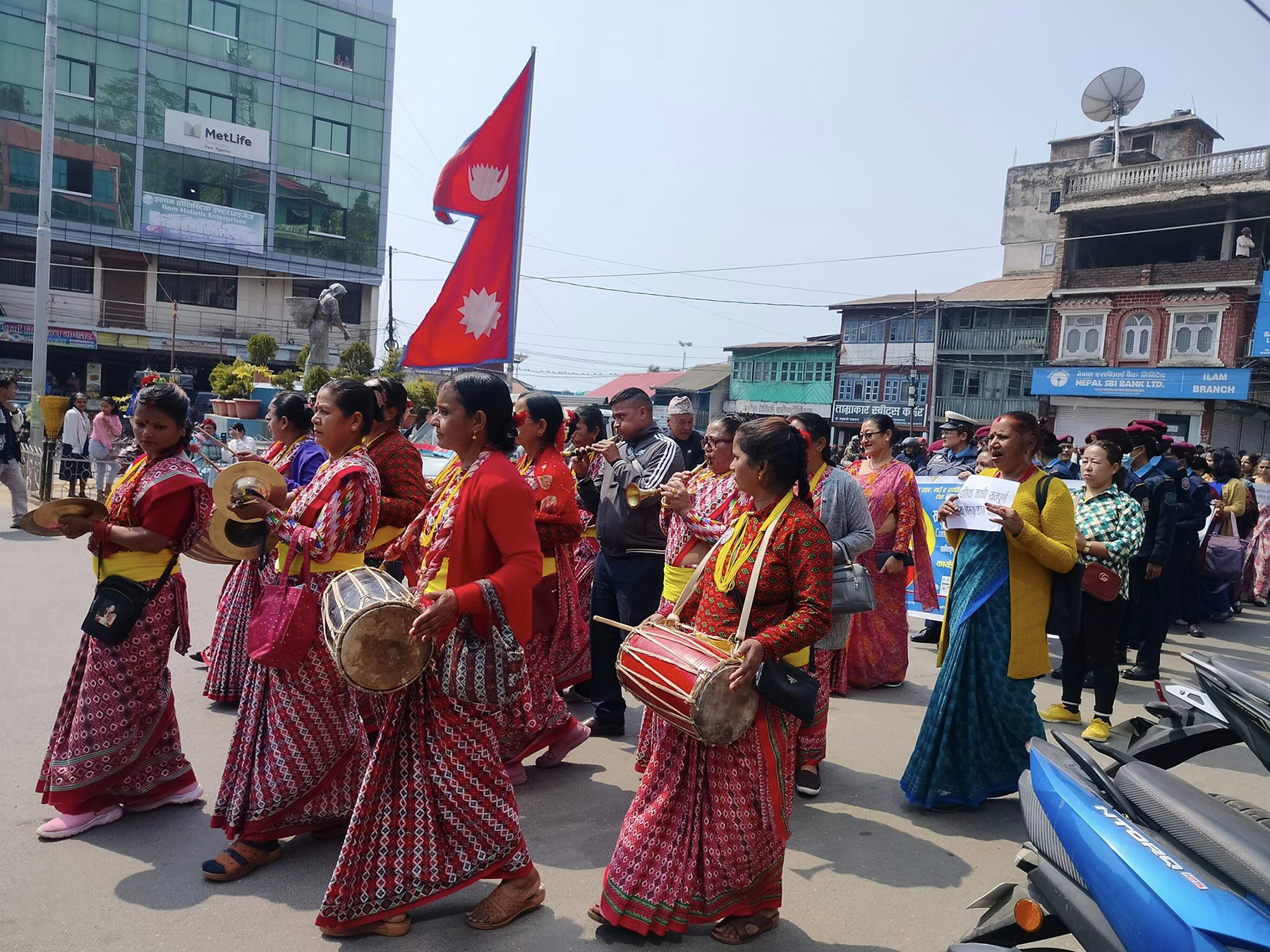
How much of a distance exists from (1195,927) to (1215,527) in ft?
34.1

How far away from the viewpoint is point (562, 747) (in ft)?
16.1

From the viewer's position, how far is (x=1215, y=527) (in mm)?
10641

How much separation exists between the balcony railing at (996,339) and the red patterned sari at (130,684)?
3569 centimetres

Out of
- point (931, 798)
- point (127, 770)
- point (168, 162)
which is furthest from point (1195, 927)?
point (168, 162)

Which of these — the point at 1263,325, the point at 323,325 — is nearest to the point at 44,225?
the point at 323,325

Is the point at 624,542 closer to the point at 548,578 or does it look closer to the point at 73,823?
the point at 548,578

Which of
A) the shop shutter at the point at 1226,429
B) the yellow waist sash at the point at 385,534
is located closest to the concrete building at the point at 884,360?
the shop shutter at the point at 1226,429

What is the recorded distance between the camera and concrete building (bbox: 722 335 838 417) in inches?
1746

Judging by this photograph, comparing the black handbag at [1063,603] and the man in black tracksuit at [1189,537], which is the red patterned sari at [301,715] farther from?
the man in black tracksuit at [1189,537]

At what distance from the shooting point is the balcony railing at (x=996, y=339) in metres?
35.7

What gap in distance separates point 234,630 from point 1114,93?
116ft

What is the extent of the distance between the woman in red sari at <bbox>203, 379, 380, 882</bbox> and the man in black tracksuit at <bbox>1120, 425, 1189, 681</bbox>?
617cm

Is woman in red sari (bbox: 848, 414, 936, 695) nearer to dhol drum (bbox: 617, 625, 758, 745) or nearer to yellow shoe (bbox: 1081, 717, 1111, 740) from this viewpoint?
yellow shoe (bbox: 1081, 717, 1111, 740)

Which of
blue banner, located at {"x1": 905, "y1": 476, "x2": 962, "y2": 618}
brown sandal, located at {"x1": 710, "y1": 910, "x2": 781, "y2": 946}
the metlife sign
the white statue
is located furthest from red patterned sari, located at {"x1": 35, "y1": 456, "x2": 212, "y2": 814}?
the metlife sign
